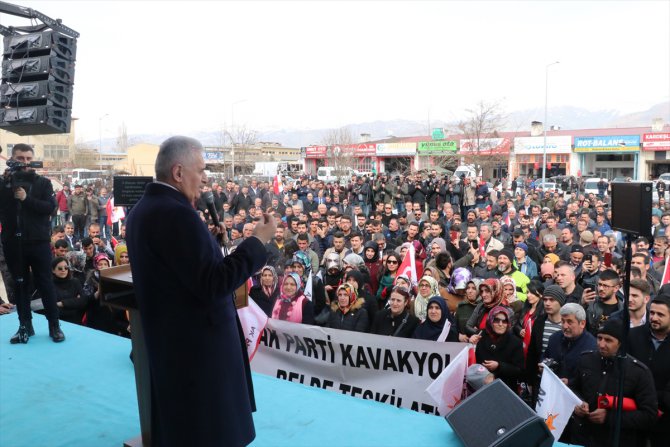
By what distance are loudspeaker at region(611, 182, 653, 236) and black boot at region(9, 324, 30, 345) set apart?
493 centimetres

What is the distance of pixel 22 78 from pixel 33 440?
3576 millimetres

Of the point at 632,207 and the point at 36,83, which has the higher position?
the point at 36,83

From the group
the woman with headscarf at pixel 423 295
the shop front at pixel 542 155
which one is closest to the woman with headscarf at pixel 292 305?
the woman with headscarf at pixel 423 295

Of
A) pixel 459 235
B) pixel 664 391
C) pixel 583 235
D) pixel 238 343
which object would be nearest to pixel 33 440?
pixel 238 343

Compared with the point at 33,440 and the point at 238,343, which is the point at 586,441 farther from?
the point at 33,440

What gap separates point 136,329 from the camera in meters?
2.90

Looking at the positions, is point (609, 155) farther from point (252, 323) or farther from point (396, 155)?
point (252, 323)

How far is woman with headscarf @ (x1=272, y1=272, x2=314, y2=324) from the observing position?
6105 millimetres

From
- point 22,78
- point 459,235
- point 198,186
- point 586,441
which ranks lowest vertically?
point 586,441

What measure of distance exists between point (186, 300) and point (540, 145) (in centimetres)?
4247

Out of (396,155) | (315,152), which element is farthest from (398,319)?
(315,152)

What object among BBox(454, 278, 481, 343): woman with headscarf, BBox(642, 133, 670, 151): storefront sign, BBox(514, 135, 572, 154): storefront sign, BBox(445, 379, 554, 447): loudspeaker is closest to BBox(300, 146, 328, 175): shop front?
BBox(514, 135, 572, 154): storefront sign

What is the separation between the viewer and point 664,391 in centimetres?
374

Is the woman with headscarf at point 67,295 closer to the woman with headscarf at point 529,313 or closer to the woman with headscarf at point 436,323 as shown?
the woman with headscarf at point 436,323
